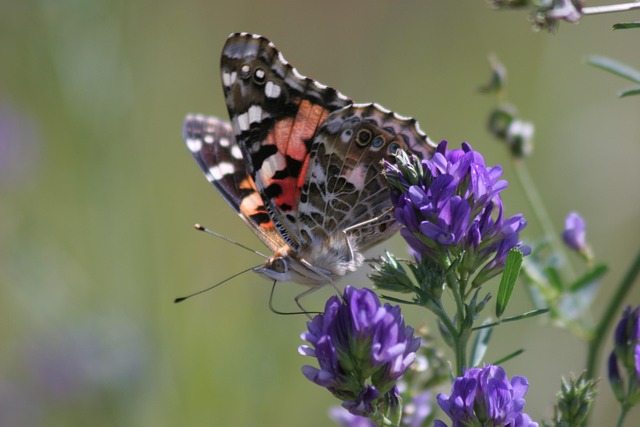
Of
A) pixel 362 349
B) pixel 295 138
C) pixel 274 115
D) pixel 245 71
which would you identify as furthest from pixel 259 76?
pixel 362 349

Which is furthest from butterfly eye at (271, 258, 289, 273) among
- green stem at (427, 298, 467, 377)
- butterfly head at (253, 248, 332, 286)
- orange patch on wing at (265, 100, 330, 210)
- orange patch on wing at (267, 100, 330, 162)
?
green stem at (427, 298, 467, 377)

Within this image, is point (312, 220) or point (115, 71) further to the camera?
point (115, 71)

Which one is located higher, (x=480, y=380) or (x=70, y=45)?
(x=70, y=45)

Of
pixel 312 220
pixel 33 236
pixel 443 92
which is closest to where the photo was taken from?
pixel 312 220

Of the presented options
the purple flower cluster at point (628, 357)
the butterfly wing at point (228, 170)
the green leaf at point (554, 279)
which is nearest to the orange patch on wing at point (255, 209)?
the butterfly wing at point (228, 170)

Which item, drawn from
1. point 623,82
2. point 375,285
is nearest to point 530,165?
point 623,82

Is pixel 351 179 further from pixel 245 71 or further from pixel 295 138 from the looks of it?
pixel 245 71

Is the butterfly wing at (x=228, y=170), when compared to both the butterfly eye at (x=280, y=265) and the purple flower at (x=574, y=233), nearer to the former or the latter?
the butterfly eye at (x=280, y=265)

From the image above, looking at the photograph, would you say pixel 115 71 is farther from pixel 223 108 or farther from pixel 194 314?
pixel 223 108
